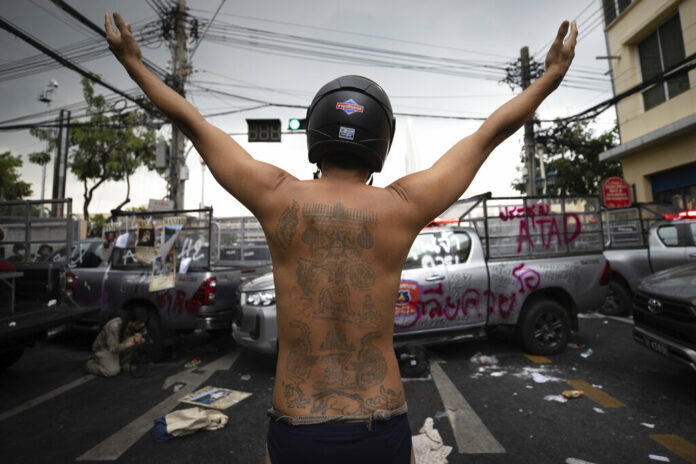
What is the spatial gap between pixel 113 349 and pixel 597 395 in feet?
19.9

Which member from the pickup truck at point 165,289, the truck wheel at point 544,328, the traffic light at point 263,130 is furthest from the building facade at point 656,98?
the pickup truck at point 165,289

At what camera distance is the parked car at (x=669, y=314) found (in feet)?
11.7

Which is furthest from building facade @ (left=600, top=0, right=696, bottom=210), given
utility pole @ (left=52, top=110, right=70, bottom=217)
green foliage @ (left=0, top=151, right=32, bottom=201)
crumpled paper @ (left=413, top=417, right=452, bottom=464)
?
green foliage @ (left=0, top=151, right=32, bottom=201)

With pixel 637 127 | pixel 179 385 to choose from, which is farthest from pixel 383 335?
pixel 637 127

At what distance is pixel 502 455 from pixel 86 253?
24.5ft

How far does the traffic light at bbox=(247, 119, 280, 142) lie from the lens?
10.9 metres

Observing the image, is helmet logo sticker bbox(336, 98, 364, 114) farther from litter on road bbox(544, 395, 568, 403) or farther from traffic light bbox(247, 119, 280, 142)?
traffic light bbox(247, 119, 280, 142)

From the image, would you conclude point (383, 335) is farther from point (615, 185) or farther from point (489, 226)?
point (615, 185)

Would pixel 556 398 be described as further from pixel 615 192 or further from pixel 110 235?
pixel 615 192

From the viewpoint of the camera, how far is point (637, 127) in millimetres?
13156

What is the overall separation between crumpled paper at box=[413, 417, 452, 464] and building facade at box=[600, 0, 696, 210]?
12.5m

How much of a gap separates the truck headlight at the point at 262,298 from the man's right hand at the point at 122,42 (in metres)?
3.62

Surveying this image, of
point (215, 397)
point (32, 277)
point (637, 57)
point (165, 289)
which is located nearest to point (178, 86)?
point (32, 277)

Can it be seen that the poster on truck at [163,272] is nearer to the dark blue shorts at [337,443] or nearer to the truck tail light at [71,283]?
the truck tail light at [71,283]
